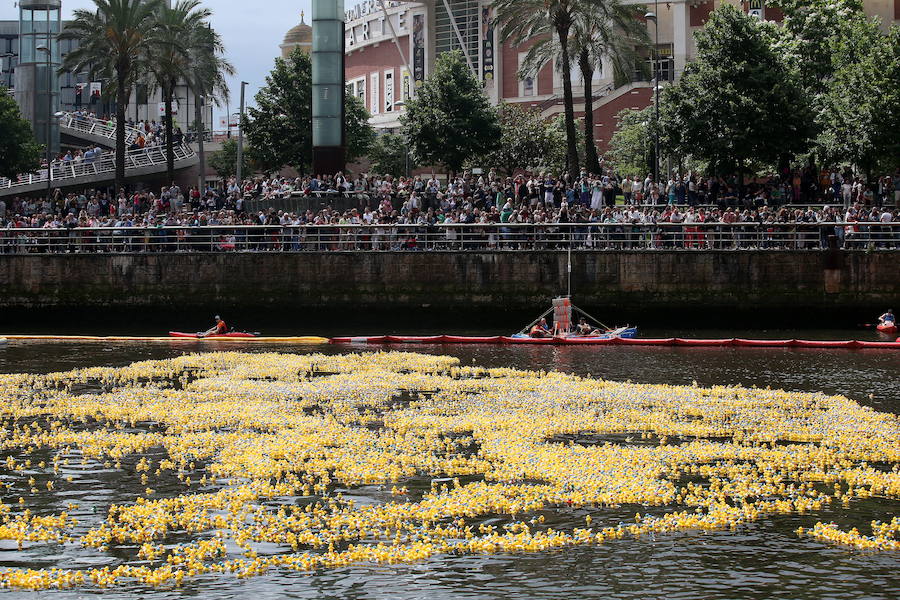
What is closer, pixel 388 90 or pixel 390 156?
pixel 390 156

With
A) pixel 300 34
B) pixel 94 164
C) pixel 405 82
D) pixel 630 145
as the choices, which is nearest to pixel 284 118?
pixel 94 164

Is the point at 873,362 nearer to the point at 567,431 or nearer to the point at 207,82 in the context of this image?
the point at 567,431

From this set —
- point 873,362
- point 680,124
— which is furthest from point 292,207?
point 873,362

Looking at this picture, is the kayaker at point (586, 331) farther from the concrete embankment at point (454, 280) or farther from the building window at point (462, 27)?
the building window at point (462, 27)

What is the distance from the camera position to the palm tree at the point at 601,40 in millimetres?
56969

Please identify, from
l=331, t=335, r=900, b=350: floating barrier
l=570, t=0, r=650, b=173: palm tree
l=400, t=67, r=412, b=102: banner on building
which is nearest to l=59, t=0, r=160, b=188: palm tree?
l=570, t=0, r=650, b=173: palm tree

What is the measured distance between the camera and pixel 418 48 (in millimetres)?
107500

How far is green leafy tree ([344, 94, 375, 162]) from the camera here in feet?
294

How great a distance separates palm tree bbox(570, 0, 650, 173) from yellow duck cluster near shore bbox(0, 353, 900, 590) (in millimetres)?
25047

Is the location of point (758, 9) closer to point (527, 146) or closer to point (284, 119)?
point (527, 146)

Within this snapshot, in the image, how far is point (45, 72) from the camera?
3226 inches

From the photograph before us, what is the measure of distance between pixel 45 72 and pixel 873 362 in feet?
206

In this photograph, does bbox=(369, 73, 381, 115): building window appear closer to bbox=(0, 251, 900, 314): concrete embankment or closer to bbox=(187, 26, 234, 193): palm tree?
bbox=(187, 26, 234, 193): palm tree

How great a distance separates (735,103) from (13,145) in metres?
45.6
